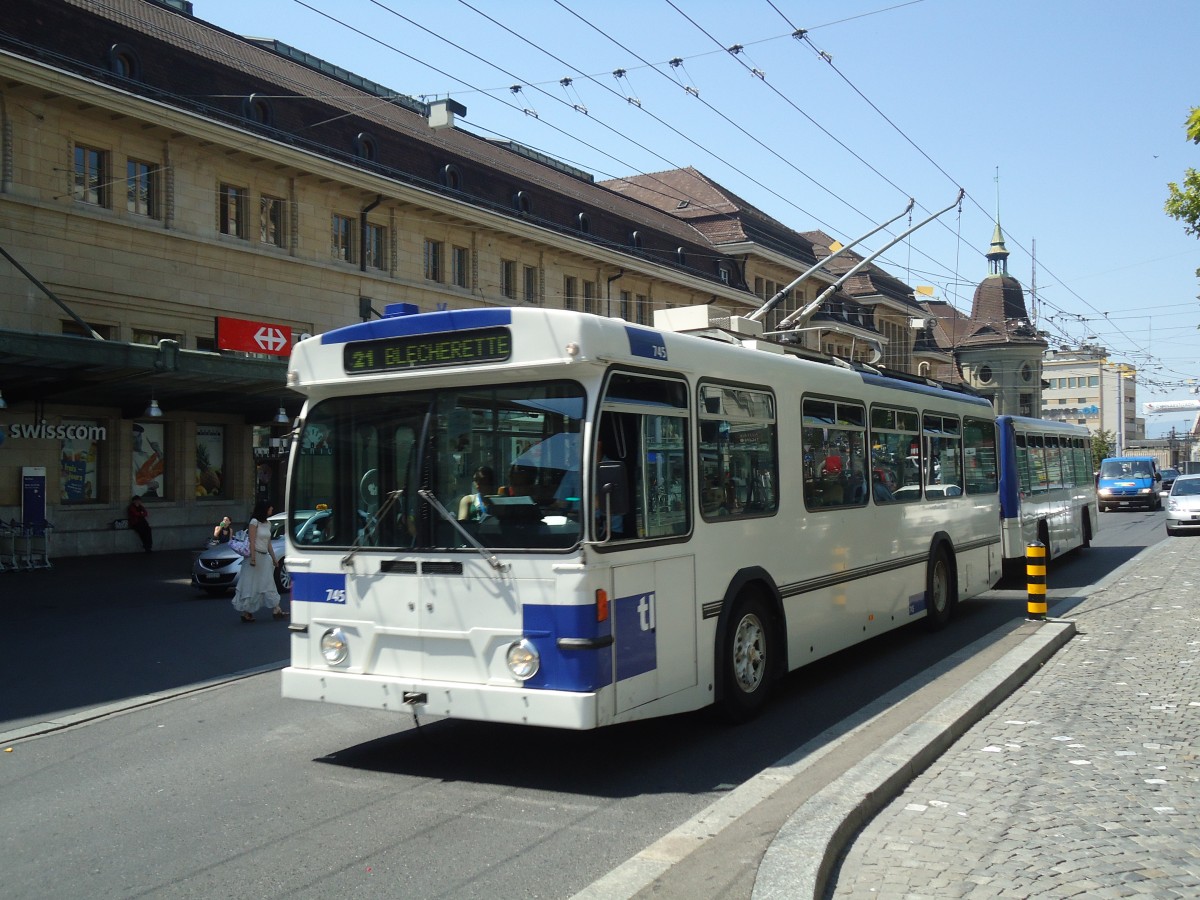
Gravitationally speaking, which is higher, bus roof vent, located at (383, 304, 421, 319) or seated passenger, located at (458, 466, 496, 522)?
bus roof vent, located at (383, 304, 421, 319)

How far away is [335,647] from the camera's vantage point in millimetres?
7199

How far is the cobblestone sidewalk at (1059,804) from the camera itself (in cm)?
477

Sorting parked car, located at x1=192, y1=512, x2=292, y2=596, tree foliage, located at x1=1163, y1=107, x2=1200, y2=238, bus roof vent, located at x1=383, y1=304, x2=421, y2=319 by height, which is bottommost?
parked car, located at x1=192, y1=512, x2=292, y2=596

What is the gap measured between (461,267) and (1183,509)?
74.7 feet

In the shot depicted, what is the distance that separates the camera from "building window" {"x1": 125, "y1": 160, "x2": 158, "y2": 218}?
28203 millimetres

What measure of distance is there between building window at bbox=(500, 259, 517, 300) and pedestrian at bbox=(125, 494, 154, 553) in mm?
15242

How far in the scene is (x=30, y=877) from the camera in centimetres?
527

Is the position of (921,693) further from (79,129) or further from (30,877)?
(79,129)

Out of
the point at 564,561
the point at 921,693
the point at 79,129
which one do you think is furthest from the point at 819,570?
Result: the point at 79,129

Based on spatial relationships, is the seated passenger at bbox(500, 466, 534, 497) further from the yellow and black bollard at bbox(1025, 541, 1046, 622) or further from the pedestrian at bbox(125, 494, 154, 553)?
the pedestrian at bbox(125, 494, 154, 553)

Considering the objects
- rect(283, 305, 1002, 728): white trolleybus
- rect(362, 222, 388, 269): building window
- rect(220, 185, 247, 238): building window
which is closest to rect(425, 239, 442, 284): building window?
rect(362, 222, 388, 269): building window

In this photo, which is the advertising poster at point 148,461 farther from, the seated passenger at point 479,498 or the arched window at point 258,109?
the seated passenger at point 479,498

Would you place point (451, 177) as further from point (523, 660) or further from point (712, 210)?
point (523, 660)

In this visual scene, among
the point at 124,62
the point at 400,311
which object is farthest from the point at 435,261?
the point at 400,311
